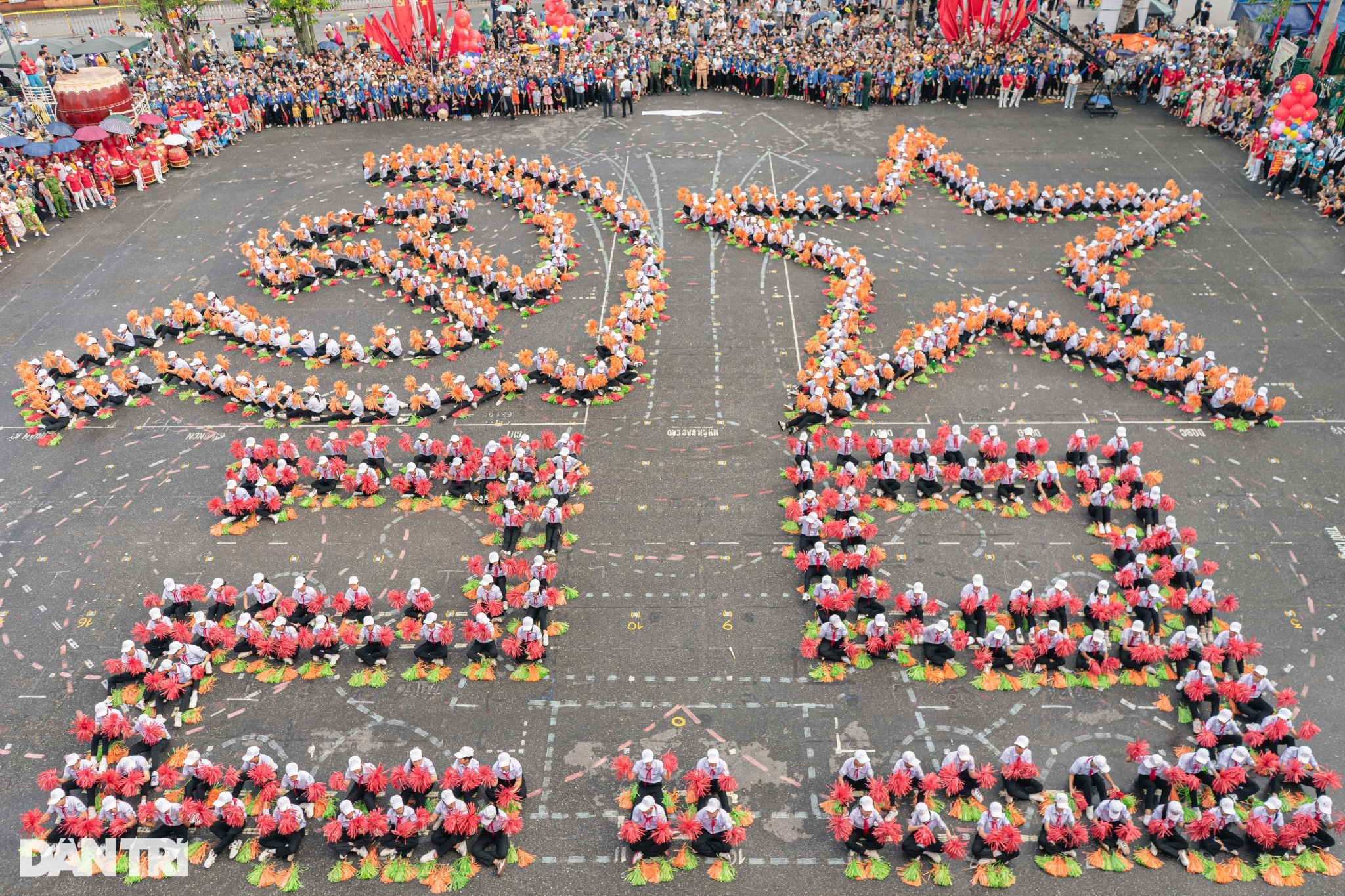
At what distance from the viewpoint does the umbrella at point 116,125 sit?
1463 inches

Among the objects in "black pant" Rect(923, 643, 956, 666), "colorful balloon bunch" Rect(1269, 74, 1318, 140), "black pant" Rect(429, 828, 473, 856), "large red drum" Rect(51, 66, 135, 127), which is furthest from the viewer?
"large red drum" Rect(51, 66, 135, 127)

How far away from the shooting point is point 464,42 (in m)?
46.1

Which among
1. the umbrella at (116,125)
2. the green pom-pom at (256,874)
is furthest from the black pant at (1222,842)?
the umbrella at (116,125)

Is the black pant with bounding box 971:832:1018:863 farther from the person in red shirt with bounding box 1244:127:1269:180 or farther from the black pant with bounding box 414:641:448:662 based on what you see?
the person in red shirt with bounding box 1244:127:1269:180

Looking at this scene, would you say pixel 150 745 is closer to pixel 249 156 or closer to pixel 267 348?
pixel 267 348

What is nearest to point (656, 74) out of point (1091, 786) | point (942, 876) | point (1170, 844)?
point (1091, 786)

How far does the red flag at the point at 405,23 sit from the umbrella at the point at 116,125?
13.7 m

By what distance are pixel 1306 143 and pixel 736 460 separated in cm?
2809

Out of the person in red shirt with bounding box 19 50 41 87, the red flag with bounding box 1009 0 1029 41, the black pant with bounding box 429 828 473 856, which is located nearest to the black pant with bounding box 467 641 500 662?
the black pant with bounding box 429 828 473 856

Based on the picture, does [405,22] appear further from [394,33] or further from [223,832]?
[223,832]

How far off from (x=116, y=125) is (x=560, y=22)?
73.1 feet

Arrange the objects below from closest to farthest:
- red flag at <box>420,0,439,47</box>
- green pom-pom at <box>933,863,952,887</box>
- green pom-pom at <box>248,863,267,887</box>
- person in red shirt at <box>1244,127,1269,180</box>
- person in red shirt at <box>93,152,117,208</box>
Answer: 1. green pom-pom at <box>933,863,952,887</box>
2. green pom-pom at <box>248,863,267,887</box>
3. person in red shirt at <box>1244,127,1269,180</box>
4. person in red shirt at <box>93,152,117,208</box>
5. red flag at <box>420,0,439,47</box>

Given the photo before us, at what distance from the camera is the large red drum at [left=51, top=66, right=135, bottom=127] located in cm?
3756

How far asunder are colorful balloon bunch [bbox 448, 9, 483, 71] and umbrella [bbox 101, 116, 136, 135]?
→ 16.0m
